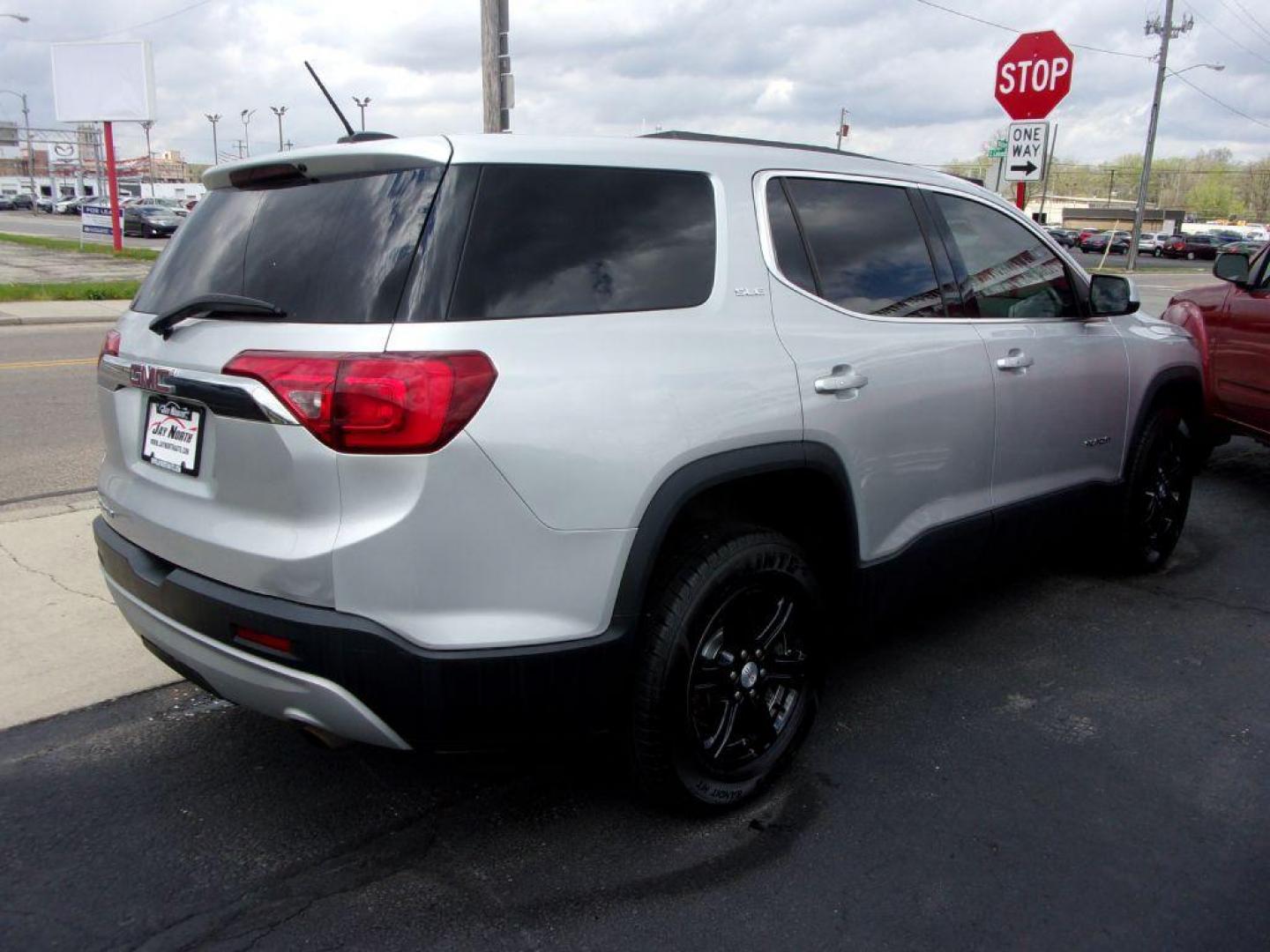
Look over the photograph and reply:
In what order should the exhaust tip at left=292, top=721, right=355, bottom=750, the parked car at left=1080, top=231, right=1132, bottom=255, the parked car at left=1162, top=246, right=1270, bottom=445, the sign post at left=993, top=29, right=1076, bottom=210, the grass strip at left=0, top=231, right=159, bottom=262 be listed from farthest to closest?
the parked car at left=1080, top=231, right=1132, bottom=255 < the grass strip at left=0, top=231, right=159, bottom=262 < the sign post at left=993, top=29, right=1076, bottom=210 < the parked car at left=1162, top=246, right=1270, bottom=445 < the exhaust tip at left=292, top=721, right=355, bottom=750

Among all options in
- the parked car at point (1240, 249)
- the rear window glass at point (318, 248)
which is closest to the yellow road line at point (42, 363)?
the rear window glass at point (318, 248)

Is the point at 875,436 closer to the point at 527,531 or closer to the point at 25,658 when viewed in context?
the point at 527,531

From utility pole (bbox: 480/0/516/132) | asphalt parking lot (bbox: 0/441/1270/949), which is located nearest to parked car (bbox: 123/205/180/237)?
utility pole (bbox: 480/0/516/132)

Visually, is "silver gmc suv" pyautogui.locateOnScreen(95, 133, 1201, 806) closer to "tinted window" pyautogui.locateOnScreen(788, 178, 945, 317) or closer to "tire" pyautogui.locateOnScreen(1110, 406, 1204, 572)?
"tinted window" pyautogui.locateOnScreen(788, 178, 945, 317)

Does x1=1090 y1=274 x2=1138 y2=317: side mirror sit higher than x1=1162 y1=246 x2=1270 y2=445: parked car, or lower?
higher

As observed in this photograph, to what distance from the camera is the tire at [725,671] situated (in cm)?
268

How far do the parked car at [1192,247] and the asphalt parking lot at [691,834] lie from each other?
201 feet

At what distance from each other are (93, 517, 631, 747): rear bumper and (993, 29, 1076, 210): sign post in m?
10.1

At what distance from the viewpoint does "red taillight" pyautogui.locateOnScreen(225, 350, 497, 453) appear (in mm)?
2275

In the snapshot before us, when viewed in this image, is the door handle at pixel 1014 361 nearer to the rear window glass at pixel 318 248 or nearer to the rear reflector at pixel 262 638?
the rear window glass at pixel 318 248

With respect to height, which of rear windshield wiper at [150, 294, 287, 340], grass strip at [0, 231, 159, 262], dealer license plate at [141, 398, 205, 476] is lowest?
grass strip at [0, 231, 159, 262]

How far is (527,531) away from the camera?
2389 mm

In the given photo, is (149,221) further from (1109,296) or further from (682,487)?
(682,487)

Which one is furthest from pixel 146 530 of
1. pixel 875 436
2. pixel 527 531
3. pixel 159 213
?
pixel 159 213
